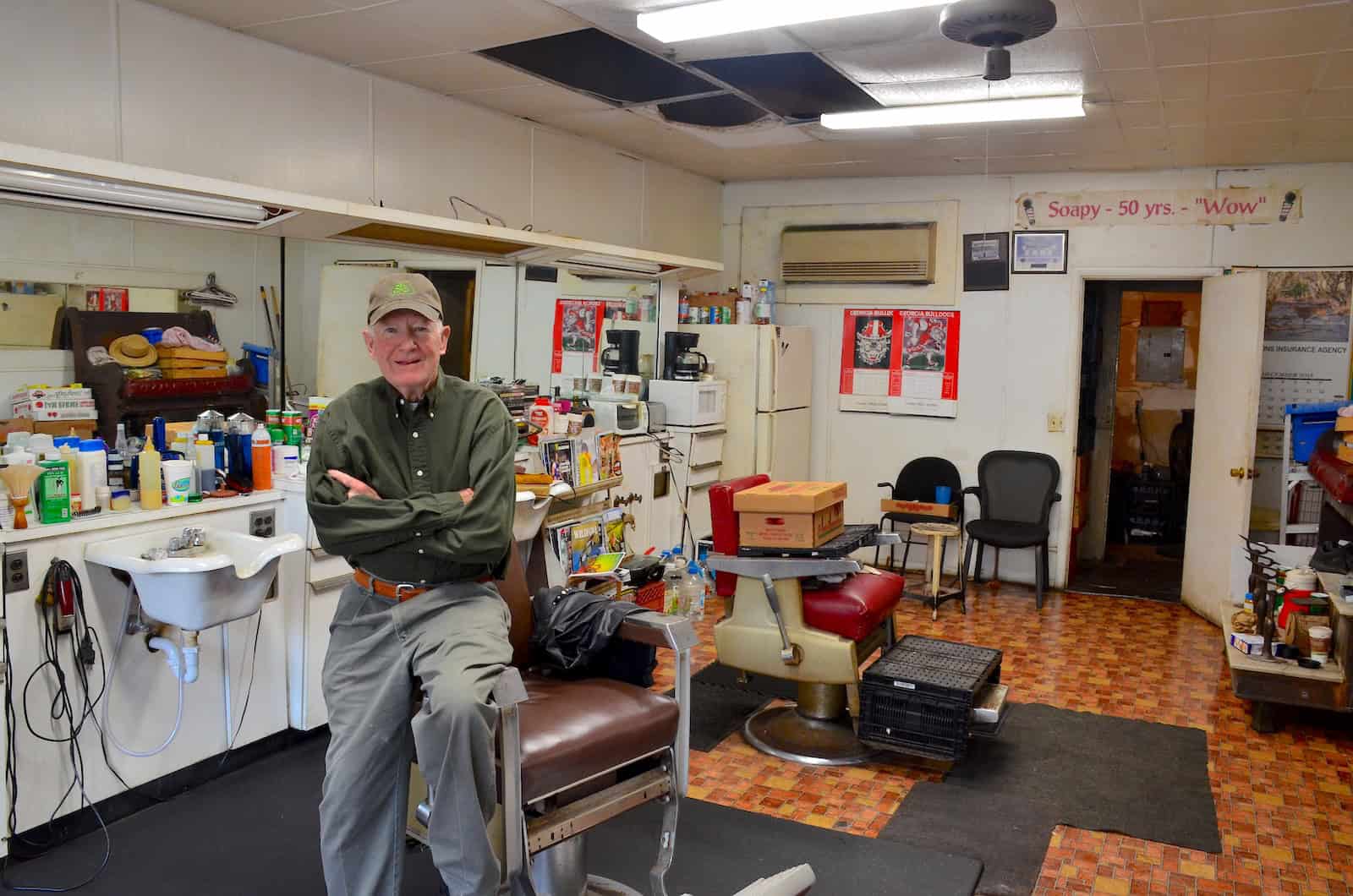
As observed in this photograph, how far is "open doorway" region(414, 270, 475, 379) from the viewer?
5109mm

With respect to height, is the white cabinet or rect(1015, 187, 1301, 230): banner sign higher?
rect(1015, 187, 1301, 230): banner sign

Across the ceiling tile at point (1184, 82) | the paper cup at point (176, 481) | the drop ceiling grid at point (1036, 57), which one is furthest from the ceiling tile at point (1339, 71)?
the paper cup at point (176, 481)

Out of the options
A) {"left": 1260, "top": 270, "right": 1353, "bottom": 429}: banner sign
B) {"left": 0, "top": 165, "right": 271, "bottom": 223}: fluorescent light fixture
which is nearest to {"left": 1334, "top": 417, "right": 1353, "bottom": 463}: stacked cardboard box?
{"left": 1260, "top": 270, "right": 1353, "bottom": 429}: banner sign

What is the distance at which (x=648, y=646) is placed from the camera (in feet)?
9.45

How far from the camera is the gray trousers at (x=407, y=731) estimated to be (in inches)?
88.7

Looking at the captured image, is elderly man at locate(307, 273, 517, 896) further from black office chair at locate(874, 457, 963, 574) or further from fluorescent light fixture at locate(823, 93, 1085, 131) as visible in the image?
black office chair at locate(874, 457, 963, 574)

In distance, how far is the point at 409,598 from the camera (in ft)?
8.35

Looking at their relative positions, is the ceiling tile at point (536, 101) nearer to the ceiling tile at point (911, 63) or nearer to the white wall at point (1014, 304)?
the ceiling tile at point (911, 63)

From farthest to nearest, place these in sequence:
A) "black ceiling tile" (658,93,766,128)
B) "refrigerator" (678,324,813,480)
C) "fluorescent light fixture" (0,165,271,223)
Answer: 1. "refrigerator" (678,324,813,480)
2. "black ceiling tile" (658,93,766,128)
3. "fluorescent light fixture" (0,165,271,223)

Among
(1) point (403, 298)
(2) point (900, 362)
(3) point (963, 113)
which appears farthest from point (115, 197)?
(2) point (900, 362)

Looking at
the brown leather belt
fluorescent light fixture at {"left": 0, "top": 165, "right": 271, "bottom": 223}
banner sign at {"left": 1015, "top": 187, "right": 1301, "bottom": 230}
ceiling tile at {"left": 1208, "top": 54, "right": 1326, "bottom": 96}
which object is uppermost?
ceiling tile at {"left": 1208, "top": 54, "right": 1326, "bottom": 96}

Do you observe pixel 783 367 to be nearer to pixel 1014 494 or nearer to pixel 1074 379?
pixel 1014 494

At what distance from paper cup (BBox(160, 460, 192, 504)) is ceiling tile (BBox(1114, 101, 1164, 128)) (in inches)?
166

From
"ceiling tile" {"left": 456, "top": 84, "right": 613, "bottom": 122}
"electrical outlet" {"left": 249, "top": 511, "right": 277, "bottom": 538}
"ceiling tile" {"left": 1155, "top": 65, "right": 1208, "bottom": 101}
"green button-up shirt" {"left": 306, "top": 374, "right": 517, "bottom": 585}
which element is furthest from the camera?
"ceiling tile" {"left": 456, "top": 84, "right": 613, "bottom": 122}
